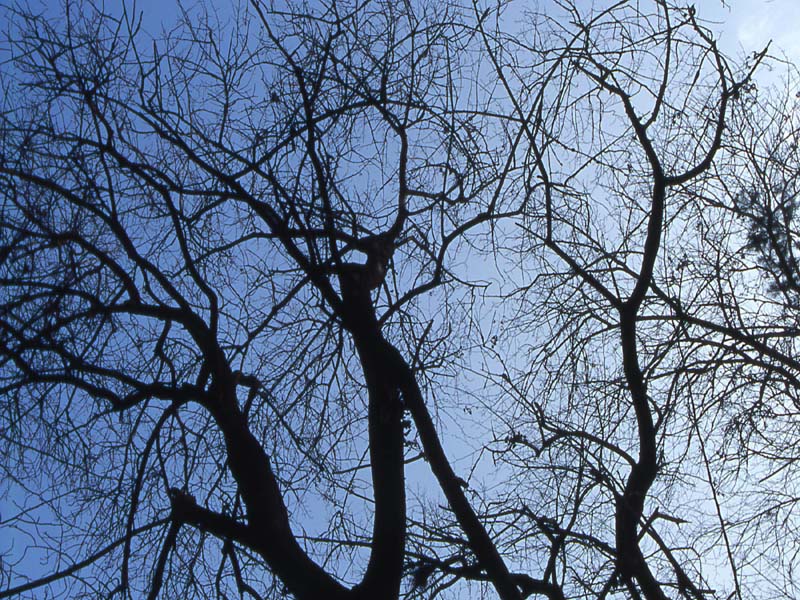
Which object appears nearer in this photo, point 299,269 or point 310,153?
point 310,153

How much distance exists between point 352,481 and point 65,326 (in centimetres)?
160

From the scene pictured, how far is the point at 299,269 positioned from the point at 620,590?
2.21m

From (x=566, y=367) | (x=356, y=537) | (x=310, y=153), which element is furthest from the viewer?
(x=566, y=367)

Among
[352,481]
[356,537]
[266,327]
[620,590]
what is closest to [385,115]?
[266,327]

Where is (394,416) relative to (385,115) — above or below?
below

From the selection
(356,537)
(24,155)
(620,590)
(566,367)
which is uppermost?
(24,155)

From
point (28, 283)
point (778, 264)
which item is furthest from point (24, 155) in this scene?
point (778, 264)

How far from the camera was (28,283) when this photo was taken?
411cm

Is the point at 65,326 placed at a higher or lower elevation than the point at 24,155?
lower

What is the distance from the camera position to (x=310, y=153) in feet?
13.0

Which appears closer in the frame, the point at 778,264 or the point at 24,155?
the point at 24,155

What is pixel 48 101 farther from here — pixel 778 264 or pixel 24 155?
pixel 778 264

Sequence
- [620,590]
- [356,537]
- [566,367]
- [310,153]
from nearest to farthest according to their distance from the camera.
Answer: [310,153] < [620,590] < [356,537] < [566,367]

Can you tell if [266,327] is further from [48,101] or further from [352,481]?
[48,101]
